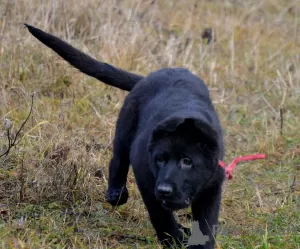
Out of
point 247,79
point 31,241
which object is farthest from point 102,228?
point 247,79

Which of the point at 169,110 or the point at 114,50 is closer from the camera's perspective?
the point at 169,110

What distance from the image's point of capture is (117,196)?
15.9 feet

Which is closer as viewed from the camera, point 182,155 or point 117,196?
point 182,155

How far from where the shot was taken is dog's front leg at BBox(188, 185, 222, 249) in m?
4.16

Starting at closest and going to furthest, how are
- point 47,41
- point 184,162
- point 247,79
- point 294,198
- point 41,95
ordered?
point 184,162 → point 47,41 → point 294,198 → point 41,95 → point 247,79

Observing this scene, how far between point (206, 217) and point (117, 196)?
0.87 m

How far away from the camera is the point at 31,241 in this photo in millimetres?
3945

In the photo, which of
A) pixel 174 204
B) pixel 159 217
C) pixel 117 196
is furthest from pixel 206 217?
pixel 117 196

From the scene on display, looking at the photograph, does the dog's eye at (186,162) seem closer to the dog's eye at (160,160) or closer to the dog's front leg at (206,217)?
the dog's eye at (160,160)

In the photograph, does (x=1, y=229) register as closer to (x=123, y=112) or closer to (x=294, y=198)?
(x=123, y=112)

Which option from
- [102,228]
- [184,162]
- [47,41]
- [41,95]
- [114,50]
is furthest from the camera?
[114,50]

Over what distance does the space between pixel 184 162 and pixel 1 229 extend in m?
1.18

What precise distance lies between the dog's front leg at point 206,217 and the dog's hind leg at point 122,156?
0.77m

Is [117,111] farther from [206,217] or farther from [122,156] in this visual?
[206,217]
